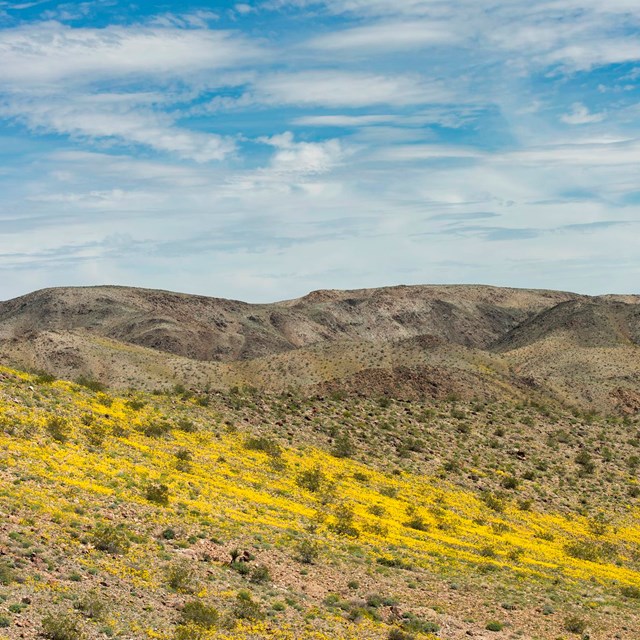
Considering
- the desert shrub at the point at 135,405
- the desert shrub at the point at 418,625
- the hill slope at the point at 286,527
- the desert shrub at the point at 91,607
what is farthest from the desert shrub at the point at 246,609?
the desert shrub at the point at 135,405

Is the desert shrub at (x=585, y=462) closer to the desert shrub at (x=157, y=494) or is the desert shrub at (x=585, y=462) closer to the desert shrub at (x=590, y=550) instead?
the desert shrub at (x=590, y=550)

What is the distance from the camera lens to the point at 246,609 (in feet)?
54.4

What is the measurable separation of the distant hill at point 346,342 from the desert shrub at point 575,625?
39010mm

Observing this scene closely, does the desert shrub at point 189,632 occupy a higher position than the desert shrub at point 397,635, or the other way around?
the desert shrub at point 189,632

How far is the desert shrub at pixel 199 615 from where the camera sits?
1543cm

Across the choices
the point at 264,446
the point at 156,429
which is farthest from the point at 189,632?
the point at 264,446

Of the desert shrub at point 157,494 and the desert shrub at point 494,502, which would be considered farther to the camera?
the desert shrub at point 494,502

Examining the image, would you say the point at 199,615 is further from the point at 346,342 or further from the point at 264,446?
the point at 346,342

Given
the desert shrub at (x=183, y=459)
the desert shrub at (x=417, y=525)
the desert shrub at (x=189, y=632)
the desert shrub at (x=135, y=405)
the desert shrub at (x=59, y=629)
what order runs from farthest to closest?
the desert shrub at (x=135, y=405), the desert shrub at (x=417, y=525), the desert shrub at (x=183, y=459), the desert shrub at (x=189, y=632), the desert shrub at (x=59, y=629)

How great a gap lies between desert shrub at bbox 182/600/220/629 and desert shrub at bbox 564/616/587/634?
9.93 m

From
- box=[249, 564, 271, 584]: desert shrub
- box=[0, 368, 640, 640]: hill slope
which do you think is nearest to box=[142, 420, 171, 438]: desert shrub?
box=[0, 368, 640, 640]: hill slope

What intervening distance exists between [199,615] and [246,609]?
1.38m

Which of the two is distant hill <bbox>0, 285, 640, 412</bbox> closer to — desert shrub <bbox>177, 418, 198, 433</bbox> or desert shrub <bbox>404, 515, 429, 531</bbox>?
desert shrub <bbox>177, 418, 198, 433</bbox>

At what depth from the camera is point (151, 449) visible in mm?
30047
